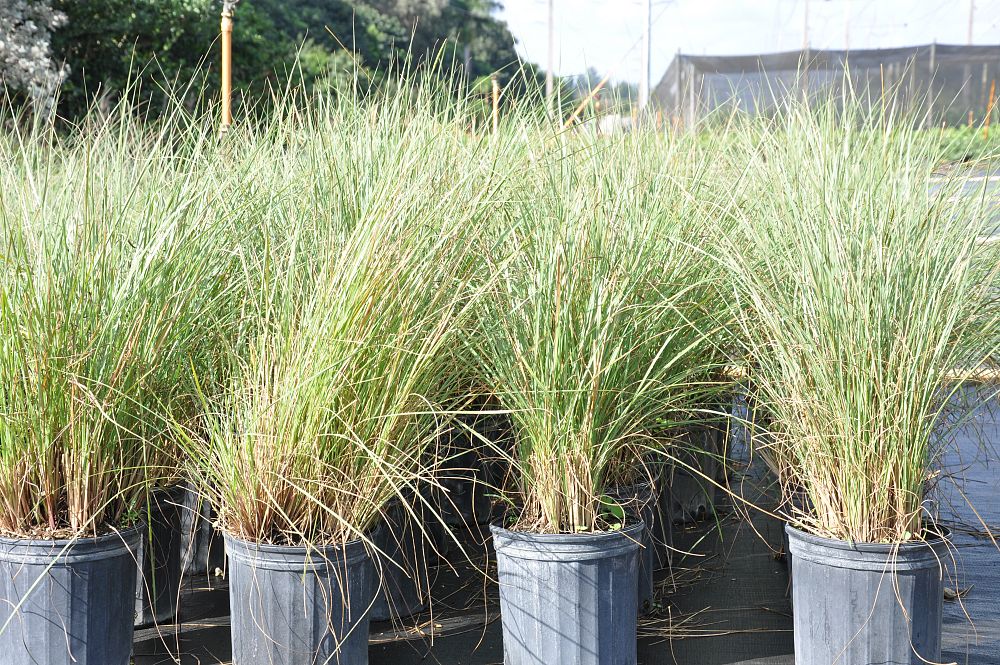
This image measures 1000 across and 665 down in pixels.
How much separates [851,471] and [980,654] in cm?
78

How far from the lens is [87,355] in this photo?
219 centimetres

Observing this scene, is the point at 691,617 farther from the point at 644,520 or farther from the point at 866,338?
the point at 866,338

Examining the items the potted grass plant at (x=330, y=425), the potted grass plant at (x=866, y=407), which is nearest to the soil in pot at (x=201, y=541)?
the potted grass plant at (x=330, y=425)

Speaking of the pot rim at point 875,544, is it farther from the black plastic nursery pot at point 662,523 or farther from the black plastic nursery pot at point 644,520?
the black plastic nursery pot at point 662,523

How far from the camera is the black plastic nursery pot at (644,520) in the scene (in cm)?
252

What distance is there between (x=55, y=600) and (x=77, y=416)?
0.41 m

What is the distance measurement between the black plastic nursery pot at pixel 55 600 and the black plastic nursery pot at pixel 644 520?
3.97ft

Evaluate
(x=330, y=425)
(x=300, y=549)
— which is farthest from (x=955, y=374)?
(x=300, y=549)

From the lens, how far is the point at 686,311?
2631 millimetres

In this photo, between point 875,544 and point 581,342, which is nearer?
point 875,544

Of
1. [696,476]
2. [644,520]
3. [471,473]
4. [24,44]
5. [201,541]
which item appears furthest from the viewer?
[24,44]

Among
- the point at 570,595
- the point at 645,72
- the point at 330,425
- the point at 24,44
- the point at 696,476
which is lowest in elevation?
the point at 570,595

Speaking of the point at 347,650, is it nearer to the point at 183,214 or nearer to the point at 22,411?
the point at 22,411

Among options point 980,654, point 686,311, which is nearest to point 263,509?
point 686,311
